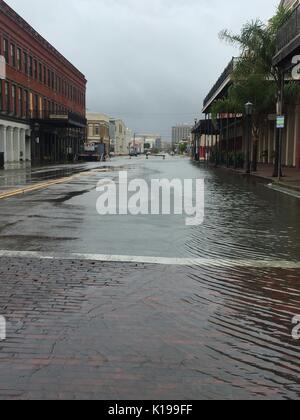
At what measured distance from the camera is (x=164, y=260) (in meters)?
7.59

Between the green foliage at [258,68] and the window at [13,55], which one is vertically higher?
the window at [13,55]

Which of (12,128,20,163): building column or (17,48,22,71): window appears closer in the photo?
(12,128,20,163): building column

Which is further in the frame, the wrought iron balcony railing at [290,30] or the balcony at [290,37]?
the wrought iron balcony railing at [290,30]

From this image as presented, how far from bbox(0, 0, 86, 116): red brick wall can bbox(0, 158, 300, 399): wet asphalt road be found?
44270 mm

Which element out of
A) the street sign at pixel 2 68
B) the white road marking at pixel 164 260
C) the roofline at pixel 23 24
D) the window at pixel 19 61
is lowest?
the white road marking at pixel 164 260

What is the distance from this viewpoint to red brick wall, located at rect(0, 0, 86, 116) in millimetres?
50625

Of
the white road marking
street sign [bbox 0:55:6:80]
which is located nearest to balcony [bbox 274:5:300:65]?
the white road marking

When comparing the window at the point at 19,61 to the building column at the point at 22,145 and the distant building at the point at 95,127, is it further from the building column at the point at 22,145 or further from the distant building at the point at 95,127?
the distant building at the point at 95,127

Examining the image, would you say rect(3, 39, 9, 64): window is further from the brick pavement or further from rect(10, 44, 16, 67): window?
the brick pavement

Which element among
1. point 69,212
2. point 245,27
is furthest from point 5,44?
point 69,212

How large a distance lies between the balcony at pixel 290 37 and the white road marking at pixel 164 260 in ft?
42.4

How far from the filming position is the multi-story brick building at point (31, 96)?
49.8 m

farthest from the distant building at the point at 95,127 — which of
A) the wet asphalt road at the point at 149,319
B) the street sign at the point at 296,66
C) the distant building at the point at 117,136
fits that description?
the wet asphalt road at the point at 149,319

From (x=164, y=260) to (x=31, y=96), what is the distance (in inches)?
2150
